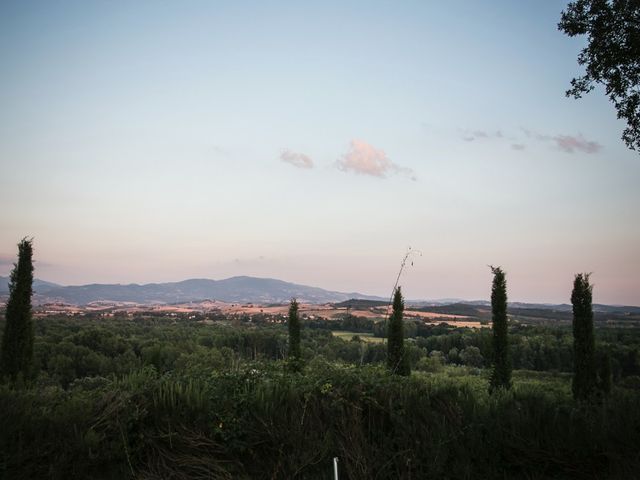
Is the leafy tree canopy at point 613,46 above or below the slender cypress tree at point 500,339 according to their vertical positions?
above

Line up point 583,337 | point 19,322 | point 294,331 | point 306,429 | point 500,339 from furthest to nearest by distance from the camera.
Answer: point 294,331
point 500,339
point 583,337
point 19,322
point 306,429

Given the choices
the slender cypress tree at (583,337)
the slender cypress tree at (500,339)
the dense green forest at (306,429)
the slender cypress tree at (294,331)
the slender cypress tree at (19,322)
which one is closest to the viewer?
the dense green forest at (306,429)

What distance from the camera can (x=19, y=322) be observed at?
15.8 metres

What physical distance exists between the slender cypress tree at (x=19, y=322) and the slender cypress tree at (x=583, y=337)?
23460mm

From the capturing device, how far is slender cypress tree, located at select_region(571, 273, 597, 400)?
729 inches

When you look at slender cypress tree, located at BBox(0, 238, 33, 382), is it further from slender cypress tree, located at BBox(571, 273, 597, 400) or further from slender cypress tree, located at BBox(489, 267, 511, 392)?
slender cypress tree, located at BBox(571, 273, 597, 400)

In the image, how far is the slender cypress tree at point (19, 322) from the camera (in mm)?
15602

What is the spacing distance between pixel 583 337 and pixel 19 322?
958 inches

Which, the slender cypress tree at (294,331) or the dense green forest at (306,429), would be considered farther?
the slender cypress tree at (294,331)

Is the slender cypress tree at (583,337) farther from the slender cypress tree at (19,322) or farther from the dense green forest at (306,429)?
the slender cypress tree at (19,322)

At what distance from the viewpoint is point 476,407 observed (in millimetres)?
4145

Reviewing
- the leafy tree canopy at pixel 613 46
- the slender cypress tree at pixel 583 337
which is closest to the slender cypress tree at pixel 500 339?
the slender cypress tree at pixel 583 337

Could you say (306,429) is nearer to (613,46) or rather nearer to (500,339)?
(613,46)

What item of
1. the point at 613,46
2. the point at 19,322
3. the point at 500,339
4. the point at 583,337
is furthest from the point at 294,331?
the point at 613,46
